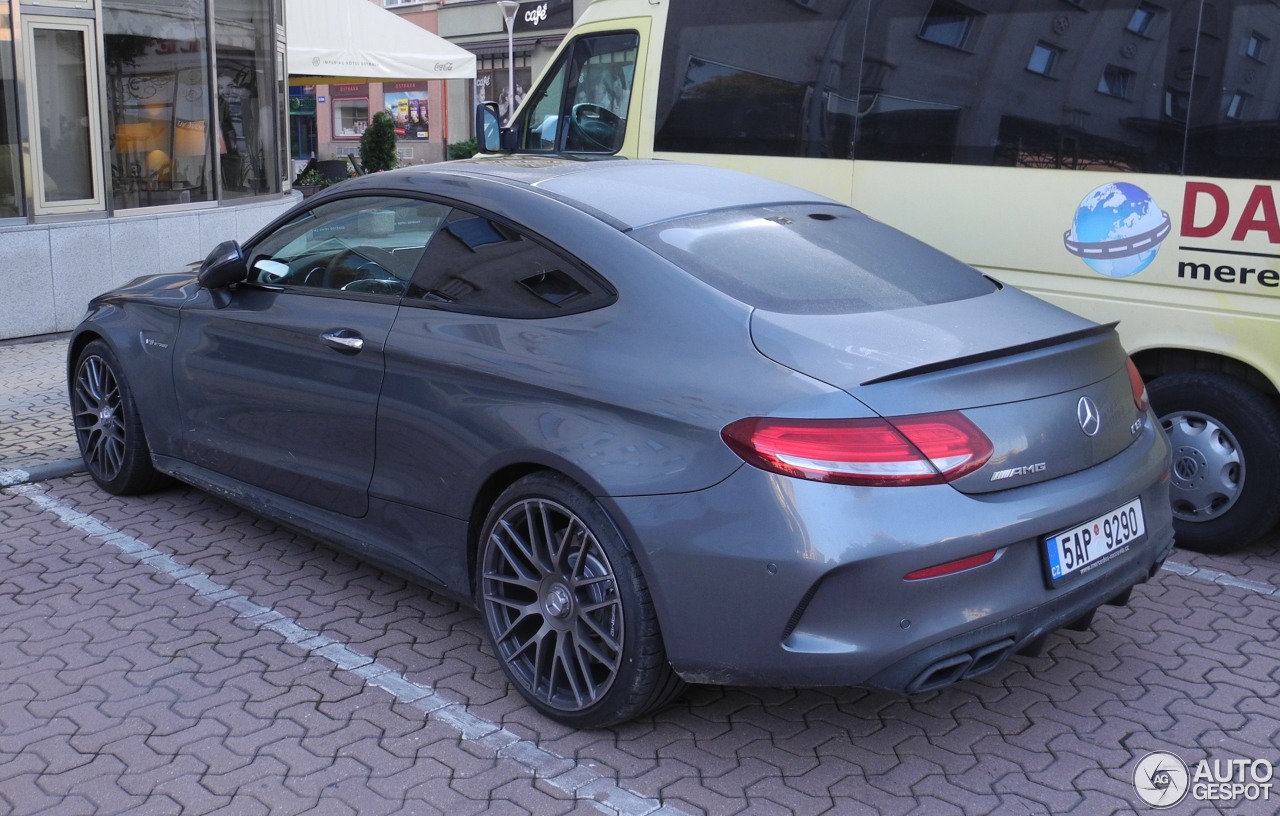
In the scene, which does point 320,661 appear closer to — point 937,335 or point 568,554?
point 568,554

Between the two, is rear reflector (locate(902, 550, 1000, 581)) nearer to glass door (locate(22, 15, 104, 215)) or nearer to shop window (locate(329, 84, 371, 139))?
glass door (locate(22, 15, 104, 215))

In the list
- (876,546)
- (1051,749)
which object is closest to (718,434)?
(876,546)

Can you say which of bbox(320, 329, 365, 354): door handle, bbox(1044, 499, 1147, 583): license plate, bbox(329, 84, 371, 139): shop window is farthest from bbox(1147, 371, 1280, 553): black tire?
bbox(329, 84, 371, 139): shop window

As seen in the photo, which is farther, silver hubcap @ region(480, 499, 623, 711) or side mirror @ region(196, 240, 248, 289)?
side mirror @ region(196, 240, 248, 289)

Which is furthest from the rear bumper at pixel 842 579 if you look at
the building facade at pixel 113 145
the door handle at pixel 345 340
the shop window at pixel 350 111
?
the shop window at pixel 350 111

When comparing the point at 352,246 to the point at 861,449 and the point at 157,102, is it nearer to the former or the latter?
the point at 861,449

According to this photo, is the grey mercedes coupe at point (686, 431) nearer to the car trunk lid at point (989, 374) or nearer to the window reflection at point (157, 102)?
the car trunk lid at point (989, 374)

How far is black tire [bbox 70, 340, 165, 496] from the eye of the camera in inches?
224

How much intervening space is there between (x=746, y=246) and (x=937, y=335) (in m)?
0.69

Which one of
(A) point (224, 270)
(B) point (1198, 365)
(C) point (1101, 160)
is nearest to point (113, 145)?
(A) point (224, 270)

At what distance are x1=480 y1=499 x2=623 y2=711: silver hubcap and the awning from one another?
39.7 ft

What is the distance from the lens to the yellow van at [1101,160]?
498 cm

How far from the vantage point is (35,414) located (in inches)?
296

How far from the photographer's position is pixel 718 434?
10.5 ft
